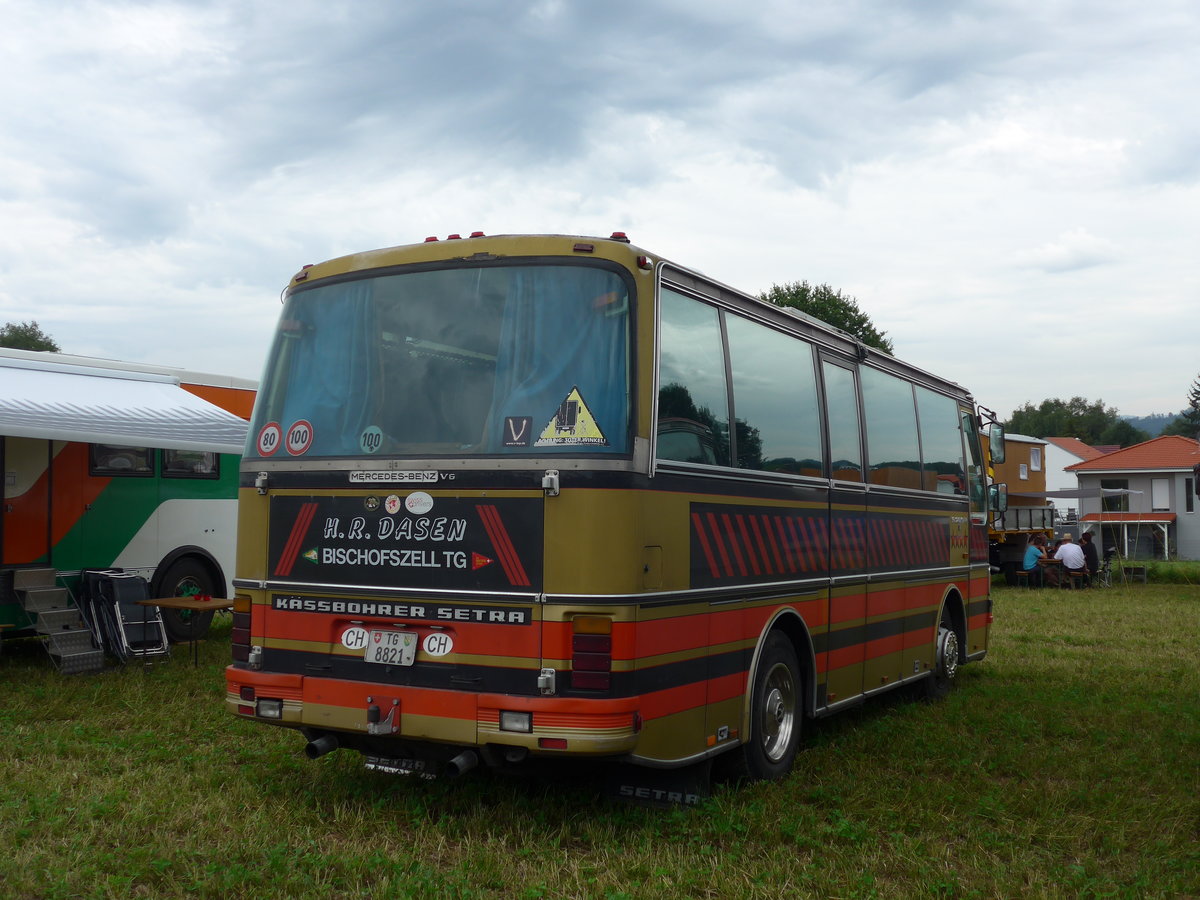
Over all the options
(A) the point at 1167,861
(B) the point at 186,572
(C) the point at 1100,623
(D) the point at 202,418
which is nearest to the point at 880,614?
(A) the point at 1167,861

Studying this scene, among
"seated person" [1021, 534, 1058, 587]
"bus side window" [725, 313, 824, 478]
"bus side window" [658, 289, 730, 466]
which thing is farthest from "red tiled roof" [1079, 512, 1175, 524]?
"bus side window" [658, 289, 730, 466]

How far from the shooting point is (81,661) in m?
10.3

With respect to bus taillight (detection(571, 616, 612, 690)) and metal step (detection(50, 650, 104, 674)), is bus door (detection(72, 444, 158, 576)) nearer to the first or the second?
metal step (detection(50, 650, 104, 674))

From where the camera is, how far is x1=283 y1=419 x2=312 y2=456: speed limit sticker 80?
6.06 metres

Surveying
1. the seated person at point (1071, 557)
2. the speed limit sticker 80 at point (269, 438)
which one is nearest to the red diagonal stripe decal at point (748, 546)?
the speed limit sticker 80 at point (269, 438)

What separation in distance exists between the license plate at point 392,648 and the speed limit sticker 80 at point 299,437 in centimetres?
108

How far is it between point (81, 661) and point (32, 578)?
1.11 meters

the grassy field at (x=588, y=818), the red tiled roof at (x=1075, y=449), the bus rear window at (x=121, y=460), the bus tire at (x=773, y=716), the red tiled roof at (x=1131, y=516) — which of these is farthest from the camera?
the red tiled roof at (x=1075, y=449)

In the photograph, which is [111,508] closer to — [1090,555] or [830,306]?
[1090,555]

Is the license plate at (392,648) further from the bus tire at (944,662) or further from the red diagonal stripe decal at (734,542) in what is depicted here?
the bus tire at (944,662)

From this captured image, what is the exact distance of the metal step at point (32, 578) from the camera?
35.0ft

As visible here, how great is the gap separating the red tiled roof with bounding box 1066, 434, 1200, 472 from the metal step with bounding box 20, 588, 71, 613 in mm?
50185

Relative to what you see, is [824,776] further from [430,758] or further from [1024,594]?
[1024,594]

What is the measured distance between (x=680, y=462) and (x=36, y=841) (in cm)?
352
